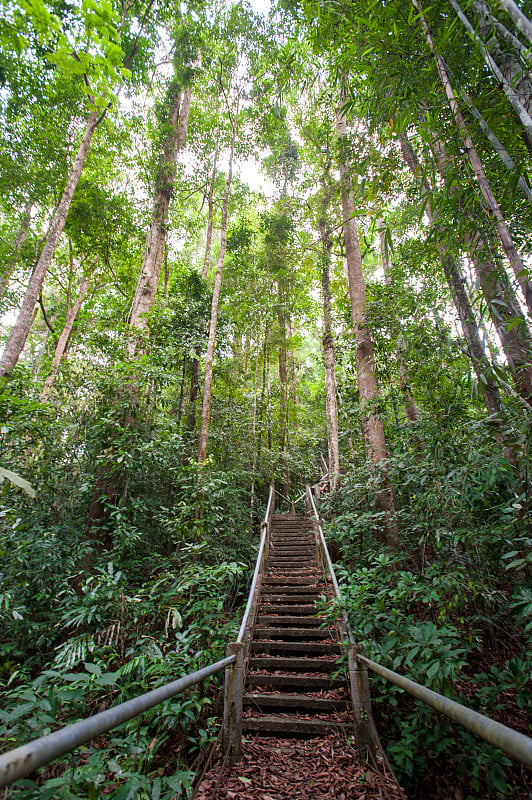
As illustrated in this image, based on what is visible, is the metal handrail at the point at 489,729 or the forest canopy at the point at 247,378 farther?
the forest canopy at the point at 247,378

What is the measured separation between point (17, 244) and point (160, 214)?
18.0 ft

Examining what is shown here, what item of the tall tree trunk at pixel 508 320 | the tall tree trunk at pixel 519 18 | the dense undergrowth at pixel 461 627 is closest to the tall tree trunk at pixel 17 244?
the tall tree trunk at pixel 508 320

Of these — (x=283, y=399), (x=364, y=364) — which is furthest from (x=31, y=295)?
(x=283, y=399)

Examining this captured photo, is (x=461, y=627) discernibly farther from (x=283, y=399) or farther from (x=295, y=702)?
(x=283, y=399)

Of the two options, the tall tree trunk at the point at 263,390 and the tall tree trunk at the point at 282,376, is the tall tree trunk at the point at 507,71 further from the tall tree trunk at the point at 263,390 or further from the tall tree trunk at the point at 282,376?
the tall tree trunk at the point at 263,390

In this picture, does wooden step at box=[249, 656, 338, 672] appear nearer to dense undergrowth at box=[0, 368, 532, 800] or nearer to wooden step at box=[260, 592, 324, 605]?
dense undergrowth at box=[0, 368, 532, 800]

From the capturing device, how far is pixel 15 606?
13.3ft

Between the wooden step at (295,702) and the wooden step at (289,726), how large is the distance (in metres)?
0.17

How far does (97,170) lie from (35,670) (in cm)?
1202

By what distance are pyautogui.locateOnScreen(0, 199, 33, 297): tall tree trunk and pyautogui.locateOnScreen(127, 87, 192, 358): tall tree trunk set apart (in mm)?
4367

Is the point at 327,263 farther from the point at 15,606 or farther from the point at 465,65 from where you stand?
the point at 15,606

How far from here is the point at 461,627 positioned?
3701mm

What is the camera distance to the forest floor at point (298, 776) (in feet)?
7.39

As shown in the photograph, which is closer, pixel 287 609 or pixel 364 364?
pixel 287 609
